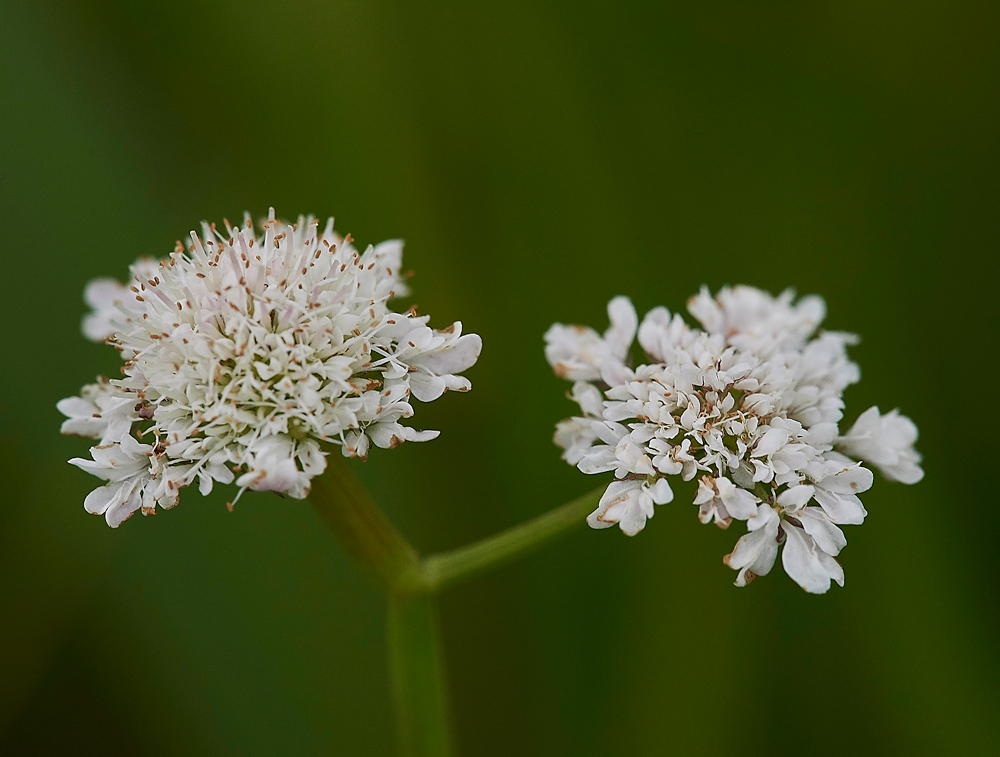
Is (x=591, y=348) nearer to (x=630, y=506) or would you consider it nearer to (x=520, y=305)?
(x=630, y=506)

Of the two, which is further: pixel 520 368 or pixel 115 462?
pixel 520 368

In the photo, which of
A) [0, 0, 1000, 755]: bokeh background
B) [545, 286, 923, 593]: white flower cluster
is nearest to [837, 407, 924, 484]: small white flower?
[545, 286, 923, 593]: white flower cluster

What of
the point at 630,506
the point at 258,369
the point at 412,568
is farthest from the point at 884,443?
the point at 258,369

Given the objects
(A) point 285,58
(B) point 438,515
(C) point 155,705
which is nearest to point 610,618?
(B) point 438,515

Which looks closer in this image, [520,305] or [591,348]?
[591,348]

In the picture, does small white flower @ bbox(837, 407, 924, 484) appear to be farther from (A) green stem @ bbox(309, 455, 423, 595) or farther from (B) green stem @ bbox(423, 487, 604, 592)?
(A) green stem @ bbox(309, 455, 423, 595)

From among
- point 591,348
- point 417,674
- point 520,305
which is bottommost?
point 417,674

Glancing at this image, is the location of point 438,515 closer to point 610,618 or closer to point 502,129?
point 610,618
